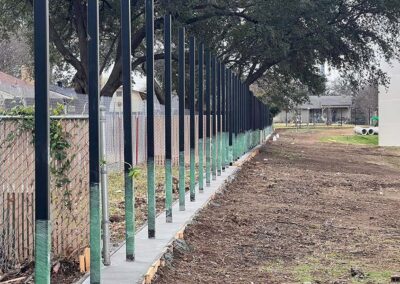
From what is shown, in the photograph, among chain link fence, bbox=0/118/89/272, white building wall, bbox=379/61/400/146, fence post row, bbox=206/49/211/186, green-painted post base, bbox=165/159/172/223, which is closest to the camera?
chain link fence, bbox=0/118/89/272

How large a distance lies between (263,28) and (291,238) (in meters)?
17.3

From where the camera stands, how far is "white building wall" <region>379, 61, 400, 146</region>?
39.5m

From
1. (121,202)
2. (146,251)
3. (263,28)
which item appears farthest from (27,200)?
(263,28)

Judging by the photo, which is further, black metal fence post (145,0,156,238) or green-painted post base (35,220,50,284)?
black metal fence post (145,0,156,238)

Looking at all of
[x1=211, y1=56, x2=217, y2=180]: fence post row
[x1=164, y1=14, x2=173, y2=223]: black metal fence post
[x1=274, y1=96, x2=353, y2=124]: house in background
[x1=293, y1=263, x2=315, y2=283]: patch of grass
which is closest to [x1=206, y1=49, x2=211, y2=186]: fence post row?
[x1=211, y1=56, x2=217, y2=180]: fence post row

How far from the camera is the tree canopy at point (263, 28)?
2409 centimetres

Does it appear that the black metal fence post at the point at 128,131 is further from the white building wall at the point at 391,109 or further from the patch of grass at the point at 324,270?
the white building wall at the point at 391,109

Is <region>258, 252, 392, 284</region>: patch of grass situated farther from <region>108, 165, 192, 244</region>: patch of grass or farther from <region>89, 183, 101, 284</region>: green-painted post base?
<region>89, 183, 101, 284</region>: green-painted post base

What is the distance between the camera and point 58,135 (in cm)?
563

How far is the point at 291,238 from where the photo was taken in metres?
8.05

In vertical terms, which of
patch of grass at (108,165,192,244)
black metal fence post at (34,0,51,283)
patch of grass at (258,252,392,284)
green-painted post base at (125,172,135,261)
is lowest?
patch of grass at (258,252,392,284)

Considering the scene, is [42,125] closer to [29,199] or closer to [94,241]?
[94,241]

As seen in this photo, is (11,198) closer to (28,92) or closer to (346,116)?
(28,92)

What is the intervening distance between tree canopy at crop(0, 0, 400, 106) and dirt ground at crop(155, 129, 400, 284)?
10946 mm
